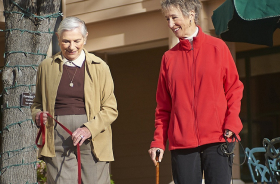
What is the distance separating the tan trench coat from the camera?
13.4 ft

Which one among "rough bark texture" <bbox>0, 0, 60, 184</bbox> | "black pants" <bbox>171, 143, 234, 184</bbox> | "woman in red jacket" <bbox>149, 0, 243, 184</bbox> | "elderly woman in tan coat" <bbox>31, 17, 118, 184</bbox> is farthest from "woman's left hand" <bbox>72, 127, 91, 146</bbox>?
"rough bark texture" <bbox>0, 0, 60, 184</bbox>

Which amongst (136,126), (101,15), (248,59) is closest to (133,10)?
(101,15)

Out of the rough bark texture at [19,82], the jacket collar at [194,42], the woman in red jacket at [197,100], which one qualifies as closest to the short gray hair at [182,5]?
the woman in red jacket at [197,100]

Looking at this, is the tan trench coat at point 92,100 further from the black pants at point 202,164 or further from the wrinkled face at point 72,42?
the black pants at point 202,164

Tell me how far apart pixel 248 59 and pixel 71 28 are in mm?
5769

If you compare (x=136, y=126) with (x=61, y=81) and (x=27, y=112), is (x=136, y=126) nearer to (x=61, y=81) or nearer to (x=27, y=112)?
(x=27, y=112)

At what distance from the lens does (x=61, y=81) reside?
13.6 ft

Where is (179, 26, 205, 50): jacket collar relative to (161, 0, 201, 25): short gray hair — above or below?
below

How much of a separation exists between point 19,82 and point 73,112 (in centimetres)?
212

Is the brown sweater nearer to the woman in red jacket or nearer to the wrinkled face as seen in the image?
the wrinkled face

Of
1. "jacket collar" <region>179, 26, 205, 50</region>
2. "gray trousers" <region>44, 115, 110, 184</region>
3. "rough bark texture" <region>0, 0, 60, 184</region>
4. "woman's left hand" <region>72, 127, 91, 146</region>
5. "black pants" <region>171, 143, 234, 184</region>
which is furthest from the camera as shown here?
"rough bark texture" <region>0, 0, 60, 184</region>

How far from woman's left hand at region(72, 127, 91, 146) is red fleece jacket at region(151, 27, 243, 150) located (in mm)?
546

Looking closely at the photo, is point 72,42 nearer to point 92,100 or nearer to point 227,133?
point 92,100

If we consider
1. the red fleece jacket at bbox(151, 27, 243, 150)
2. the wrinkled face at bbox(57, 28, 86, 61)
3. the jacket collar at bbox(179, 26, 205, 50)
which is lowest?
the red fleece jacket at bbox(151, 27, 243, 150)
